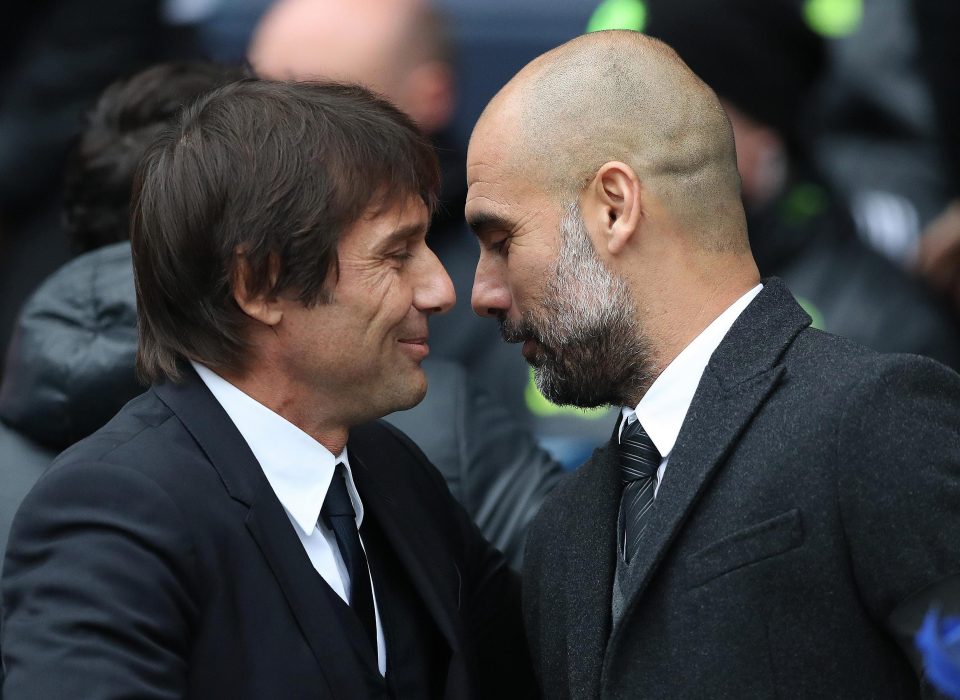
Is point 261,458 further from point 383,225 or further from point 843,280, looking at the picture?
point 843,280

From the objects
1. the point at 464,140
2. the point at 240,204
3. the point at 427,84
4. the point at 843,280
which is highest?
the point at 240,204

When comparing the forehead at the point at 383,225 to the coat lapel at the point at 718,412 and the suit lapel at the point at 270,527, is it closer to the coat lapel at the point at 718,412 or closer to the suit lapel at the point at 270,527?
the suit lapel at the point at 270,527

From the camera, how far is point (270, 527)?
2355 mm

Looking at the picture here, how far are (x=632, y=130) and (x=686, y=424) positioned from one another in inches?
20.8

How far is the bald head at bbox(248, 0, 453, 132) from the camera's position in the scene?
427cm

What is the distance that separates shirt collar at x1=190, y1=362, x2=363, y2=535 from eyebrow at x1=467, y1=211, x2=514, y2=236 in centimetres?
52

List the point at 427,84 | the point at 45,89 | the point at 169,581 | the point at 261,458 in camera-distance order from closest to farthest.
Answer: the point at 169,581
the point at 261,458
the point at 45,89
the point at 427,84

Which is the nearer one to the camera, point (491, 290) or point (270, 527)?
point (270, 527)

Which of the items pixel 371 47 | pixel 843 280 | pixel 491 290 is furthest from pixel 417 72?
pixel 491 290

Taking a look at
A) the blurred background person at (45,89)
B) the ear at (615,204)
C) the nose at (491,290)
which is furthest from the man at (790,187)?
the ear at (615,204)

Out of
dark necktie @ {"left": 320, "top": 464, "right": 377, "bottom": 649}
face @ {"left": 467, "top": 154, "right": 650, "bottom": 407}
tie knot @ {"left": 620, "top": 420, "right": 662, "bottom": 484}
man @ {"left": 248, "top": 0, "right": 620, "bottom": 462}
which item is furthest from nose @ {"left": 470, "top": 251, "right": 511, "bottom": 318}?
man @ {"left": 248, "top": 0, "right": 620, "bottom": 462}

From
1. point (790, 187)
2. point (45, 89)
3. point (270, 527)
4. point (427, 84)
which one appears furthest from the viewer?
point (790, 187)

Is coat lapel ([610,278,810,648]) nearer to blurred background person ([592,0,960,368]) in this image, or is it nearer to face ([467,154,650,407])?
face ([467,154,650,407])

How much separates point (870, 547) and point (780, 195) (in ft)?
8.34
